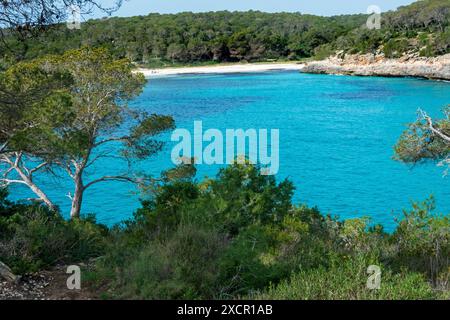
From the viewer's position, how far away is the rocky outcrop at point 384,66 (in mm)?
70312

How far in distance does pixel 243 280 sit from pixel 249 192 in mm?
2646

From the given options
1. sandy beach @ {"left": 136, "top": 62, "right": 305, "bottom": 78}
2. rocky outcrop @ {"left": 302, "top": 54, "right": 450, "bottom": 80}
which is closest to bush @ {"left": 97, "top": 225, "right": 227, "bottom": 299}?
rocky outcrop @ {"left": 302, "top": 54, "right": 450, "bottom": 80}

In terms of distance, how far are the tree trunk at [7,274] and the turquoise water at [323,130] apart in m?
6.65

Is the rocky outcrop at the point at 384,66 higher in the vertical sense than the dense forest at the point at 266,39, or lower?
lower

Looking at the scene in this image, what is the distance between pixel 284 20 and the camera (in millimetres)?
134750

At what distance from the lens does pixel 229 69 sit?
95.4 metres

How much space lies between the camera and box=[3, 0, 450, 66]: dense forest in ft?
265

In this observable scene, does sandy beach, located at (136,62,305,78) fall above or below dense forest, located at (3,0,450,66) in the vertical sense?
below

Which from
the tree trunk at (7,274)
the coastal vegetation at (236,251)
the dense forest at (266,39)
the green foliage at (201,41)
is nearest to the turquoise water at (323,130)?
the coastal vegetation at (236,251)

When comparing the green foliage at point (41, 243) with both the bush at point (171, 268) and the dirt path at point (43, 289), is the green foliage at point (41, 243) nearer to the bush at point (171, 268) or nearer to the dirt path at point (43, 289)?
the dirt path at point (43, 289)

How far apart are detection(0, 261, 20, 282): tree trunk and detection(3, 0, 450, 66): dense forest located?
69.7 meters

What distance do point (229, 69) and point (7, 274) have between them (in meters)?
91.4

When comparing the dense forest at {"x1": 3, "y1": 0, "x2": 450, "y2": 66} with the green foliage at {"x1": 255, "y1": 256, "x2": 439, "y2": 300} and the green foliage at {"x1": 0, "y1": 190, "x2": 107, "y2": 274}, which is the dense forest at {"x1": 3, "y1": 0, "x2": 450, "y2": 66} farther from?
the green foliage at {"x1": 255, "y1": 256, "x2": 439, "y2": 300}

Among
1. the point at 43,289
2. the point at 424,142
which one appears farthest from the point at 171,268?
the point at 424,142
